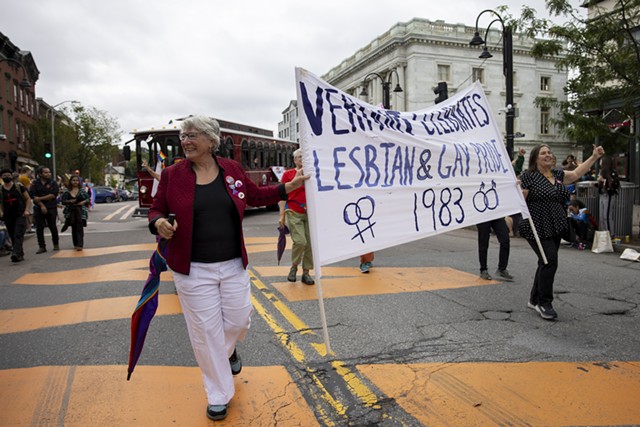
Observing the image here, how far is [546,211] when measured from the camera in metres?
5.12

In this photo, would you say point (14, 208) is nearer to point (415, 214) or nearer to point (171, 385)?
point (171, 385)

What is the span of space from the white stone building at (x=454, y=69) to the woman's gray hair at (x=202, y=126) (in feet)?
145

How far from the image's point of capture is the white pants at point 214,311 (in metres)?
3.09

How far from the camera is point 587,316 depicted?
5.21 meters

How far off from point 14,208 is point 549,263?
1001 cm

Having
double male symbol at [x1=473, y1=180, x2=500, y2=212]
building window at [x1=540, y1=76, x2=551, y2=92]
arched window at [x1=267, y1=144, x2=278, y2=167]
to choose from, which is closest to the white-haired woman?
double male symbol at [x1=473, y1=180, x2=500, y2=212]

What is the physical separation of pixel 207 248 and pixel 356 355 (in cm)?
175

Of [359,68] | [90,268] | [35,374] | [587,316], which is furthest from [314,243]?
[359,68]

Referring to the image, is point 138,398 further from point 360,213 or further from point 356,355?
point 360,213

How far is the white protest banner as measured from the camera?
11.8 feet

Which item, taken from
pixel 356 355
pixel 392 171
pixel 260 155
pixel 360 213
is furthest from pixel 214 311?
pixel 260 155

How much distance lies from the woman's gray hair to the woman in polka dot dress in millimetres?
3540

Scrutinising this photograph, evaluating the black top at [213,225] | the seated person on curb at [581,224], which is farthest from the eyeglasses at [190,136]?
the seated person on curb at [581,224]

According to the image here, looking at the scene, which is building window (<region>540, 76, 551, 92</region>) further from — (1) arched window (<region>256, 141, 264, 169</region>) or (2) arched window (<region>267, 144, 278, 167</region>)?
(1) arched window (<region>256, 141, 264, 169</region>)
